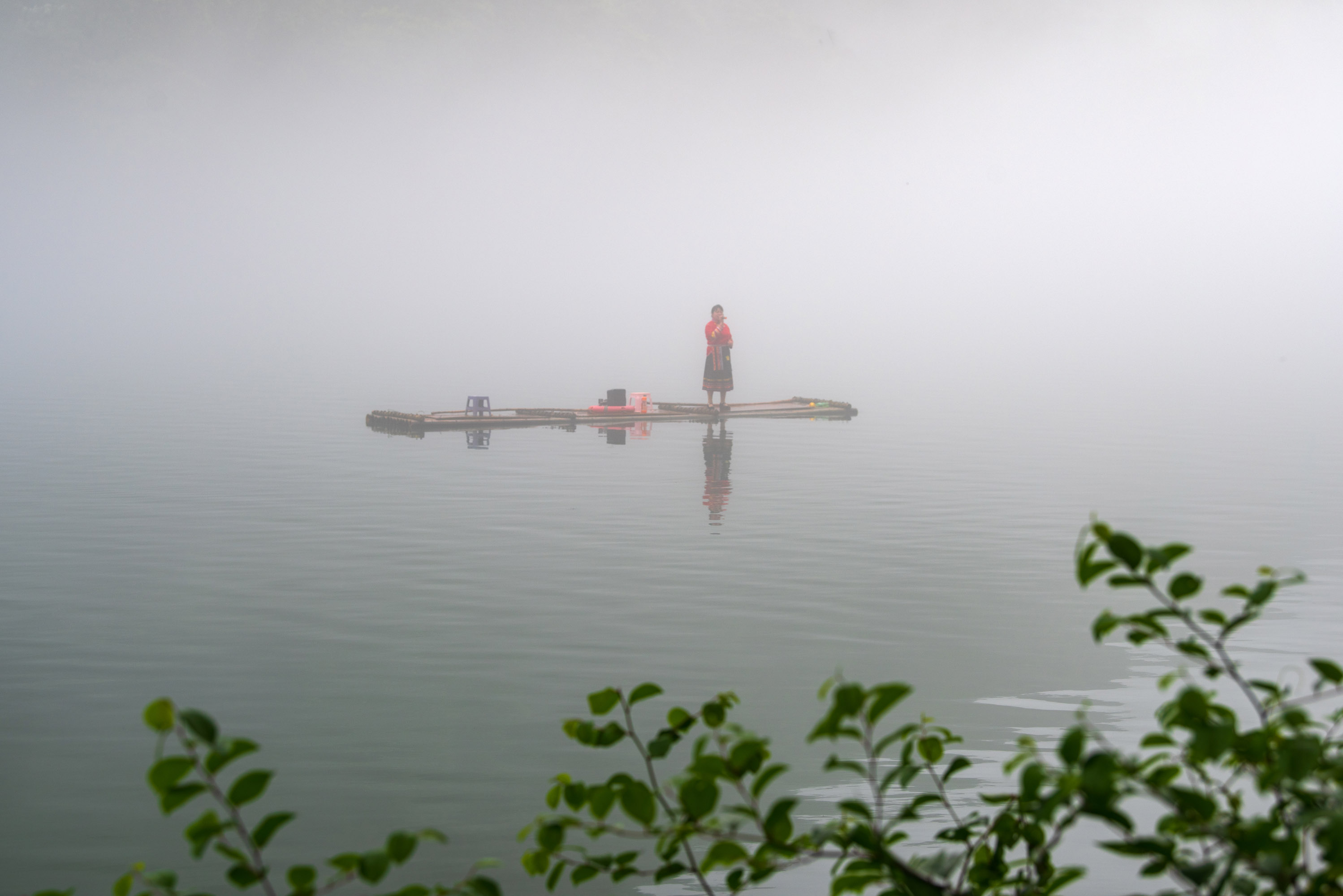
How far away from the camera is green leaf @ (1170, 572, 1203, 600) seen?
58.5 inches

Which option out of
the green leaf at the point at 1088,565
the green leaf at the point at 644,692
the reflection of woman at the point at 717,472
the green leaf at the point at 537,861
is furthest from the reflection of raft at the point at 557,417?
the green leaf at the point at 1088,565

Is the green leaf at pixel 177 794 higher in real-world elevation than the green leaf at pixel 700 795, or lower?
higher

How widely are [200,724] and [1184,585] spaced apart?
3.42 feet

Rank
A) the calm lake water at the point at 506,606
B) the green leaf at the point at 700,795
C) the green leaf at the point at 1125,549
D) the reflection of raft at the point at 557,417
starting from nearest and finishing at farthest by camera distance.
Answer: the green leaf at the point at 1125,549 → the green leaf at the point at 700,795 → the calm lake water at the point at 506,606 → the reflection of raft at the point at 557,417

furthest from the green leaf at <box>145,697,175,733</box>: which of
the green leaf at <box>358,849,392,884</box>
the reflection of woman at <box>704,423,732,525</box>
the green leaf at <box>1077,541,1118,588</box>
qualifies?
the reflection of woman at <box>704,423,732,525</box>

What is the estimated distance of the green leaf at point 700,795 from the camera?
1.58 metres

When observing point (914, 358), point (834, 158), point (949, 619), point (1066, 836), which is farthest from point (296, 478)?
point (834, 158)

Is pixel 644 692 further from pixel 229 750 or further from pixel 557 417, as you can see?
pixel 557 417

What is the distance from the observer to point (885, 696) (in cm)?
149

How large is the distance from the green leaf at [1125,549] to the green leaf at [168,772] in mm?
971

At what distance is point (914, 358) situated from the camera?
165 feet

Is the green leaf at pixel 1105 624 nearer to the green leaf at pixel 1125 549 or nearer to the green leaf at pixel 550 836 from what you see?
the green leaf at pixel 1125 549

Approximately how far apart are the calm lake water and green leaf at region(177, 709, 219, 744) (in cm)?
363

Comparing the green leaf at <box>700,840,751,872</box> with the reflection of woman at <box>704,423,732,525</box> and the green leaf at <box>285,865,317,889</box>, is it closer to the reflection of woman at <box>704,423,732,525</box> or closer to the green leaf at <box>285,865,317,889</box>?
the green leaf at <box>285,865,317,889</box>
